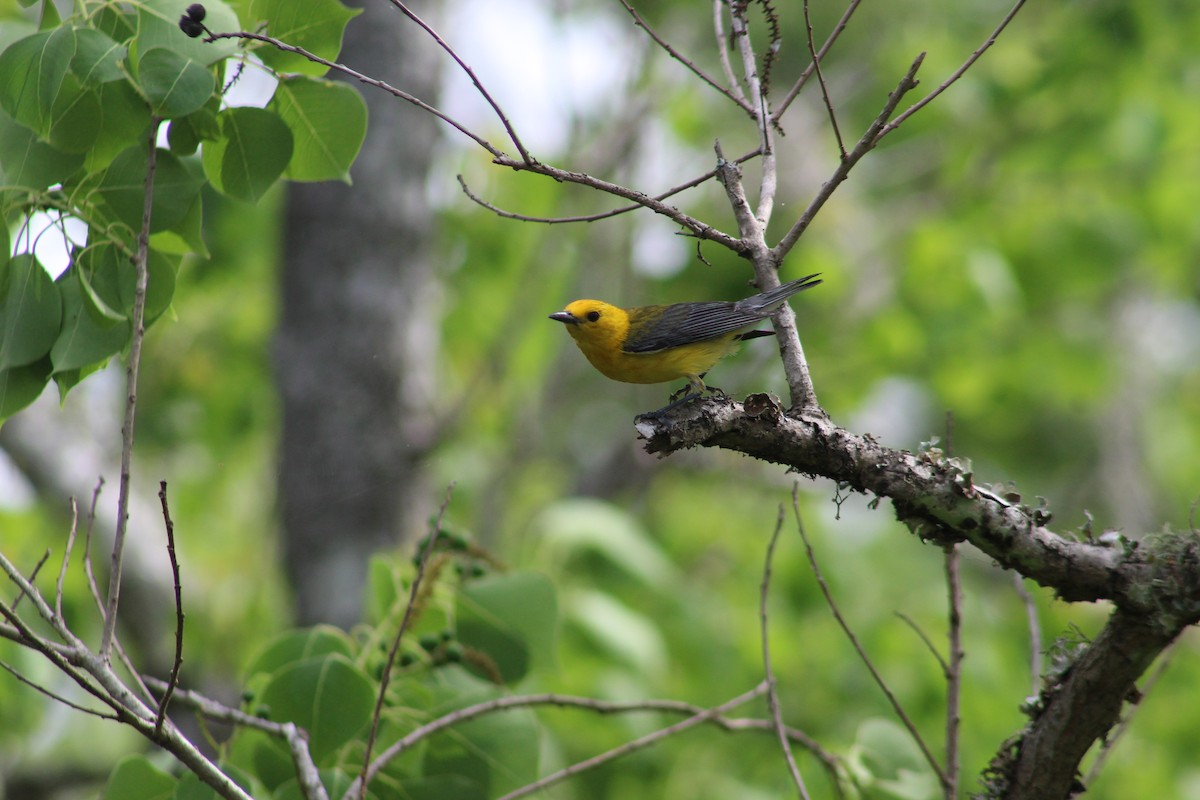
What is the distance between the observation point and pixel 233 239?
831 centimetres

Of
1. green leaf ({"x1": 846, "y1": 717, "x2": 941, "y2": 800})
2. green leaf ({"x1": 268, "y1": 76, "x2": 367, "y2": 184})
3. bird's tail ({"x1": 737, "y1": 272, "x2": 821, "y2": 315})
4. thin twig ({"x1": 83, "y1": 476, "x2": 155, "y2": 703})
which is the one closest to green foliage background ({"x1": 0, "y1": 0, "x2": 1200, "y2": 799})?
bird's tail ({"x1": 737, "y1": 272, "x2": 821, "y2": 315})

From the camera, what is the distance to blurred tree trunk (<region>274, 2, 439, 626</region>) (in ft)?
20.3

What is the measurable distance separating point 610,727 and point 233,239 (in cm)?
492

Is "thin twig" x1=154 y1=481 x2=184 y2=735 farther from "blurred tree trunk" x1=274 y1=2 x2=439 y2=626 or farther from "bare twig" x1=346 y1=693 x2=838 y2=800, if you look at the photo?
"blurred tree trunk" x1=274 y1=2 x2=439 y2=626

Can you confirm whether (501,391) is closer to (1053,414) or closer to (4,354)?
(4,354)

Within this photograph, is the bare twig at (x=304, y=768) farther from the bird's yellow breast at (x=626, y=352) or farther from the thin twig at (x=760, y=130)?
the bird's yellow breast at (x=626, y=352)

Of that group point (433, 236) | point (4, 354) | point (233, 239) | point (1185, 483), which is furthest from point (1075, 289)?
point (4, 354)

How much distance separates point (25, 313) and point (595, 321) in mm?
2108

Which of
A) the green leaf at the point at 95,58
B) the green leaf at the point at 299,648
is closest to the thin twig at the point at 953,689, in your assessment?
the green leaf at the point at 299,648

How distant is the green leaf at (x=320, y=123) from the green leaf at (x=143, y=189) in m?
0.28

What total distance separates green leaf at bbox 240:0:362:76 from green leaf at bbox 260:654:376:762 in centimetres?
152

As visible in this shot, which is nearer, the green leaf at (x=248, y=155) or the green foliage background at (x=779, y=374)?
the green leaf at (x=248, y=155)

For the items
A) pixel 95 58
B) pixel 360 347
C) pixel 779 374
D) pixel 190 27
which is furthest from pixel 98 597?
pixel 779 374

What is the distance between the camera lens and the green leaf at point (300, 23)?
2.58m
